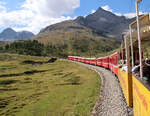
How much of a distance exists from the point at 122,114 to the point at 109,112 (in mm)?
805

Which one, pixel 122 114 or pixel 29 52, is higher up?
pixel 29 52

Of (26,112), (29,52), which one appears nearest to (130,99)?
(26,112)

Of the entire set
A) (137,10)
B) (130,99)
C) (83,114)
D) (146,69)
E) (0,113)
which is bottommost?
(0,113)

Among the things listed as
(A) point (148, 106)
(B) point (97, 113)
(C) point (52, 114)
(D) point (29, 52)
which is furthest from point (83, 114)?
(D) point (29, 52)

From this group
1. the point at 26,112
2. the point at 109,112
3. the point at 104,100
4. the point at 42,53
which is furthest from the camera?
the point at 42,53

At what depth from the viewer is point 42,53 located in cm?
12294

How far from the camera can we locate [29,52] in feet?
371

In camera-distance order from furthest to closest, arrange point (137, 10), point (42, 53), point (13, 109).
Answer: point (42, 53) < point (13, 109) < point (137, 10)

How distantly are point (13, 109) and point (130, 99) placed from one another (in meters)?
10.6

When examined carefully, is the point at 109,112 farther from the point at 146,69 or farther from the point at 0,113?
the point at 0,113

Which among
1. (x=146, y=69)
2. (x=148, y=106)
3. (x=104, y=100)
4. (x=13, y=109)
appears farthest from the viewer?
(x=13, y=109)

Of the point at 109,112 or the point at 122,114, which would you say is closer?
the point at 122,114

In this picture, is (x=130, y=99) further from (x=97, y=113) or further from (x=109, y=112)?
(x=97, y=113)

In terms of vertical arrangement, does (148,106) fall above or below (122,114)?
above
